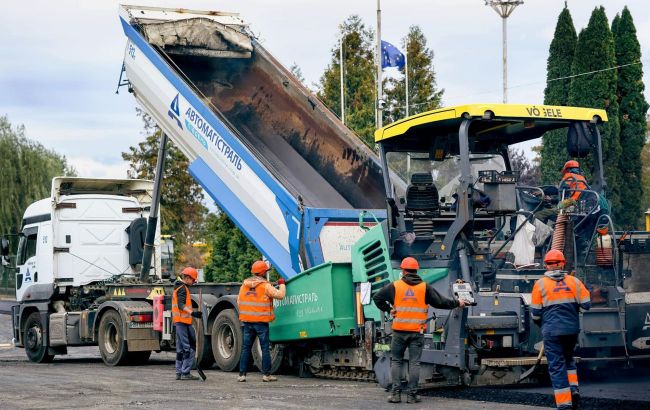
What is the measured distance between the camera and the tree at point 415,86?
1630 inches

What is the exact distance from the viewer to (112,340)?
1677 centimetres

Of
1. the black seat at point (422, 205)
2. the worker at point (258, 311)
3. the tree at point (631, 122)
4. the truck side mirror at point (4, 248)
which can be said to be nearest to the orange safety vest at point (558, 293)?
the black seat at point (422, 205)

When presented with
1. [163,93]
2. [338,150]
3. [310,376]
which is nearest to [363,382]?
[310,376]

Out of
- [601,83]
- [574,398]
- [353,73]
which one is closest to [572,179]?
[574,398]

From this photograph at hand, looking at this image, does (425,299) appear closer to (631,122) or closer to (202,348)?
(202,348)

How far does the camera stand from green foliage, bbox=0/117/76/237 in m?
50.4

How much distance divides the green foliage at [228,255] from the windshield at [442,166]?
14114 mm

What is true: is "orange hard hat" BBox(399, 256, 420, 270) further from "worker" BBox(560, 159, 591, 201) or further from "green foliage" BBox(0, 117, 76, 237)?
"green foliage" BBox(0, 117, 76, 237)

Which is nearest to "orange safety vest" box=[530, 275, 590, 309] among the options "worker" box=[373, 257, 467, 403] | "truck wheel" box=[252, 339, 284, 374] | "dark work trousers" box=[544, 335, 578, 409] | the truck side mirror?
"dark work trousers" box=[544, 335, 578, 409]

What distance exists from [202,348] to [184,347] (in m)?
1.22

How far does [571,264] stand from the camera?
424 inches

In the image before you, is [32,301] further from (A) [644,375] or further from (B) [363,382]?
(A) [644,375]

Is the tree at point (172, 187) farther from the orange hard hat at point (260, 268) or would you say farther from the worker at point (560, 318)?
the worker at point (560, 318)

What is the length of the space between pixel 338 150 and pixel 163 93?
2626 millimetres
